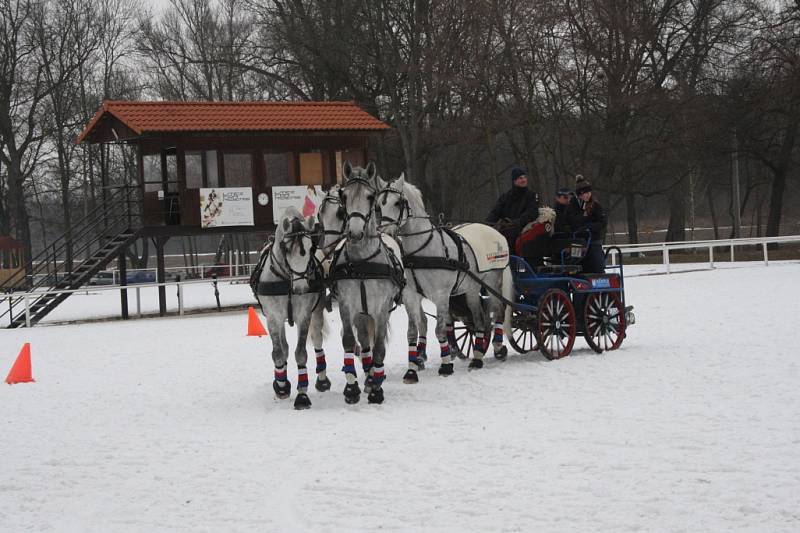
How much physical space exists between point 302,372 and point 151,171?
61.1 ft

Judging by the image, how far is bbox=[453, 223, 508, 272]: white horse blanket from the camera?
42.2 feet

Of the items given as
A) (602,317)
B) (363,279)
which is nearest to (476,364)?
(602,317)

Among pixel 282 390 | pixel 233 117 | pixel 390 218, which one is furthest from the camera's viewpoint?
pixel 233 117

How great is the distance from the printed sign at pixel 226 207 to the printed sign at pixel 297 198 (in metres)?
0.71

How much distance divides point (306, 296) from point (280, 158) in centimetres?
1831

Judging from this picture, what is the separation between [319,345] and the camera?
11.5 meters

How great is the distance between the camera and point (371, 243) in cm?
1048

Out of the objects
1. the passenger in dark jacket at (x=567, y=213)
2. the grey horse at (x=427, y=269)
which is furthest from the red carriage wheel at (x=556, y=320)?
the passenger in dark jacket at (x=567, y=213)

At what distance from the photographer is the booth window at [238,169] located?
27.9m

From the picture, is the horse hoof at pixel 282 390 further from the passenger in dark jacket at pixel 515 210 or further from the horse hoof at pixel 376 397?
the passenger in dark jacket at pixel 515 210

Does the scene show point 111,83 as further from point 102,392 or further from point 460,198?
point 102,392

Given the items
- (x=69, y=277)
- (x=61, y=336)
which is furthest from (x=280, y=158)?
(x=61, y=336)

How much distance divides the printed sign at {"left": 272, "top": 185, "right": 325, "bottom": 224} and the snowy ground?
1396cm

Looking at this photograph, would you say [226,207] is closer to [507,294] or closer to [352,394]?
[507,294]
